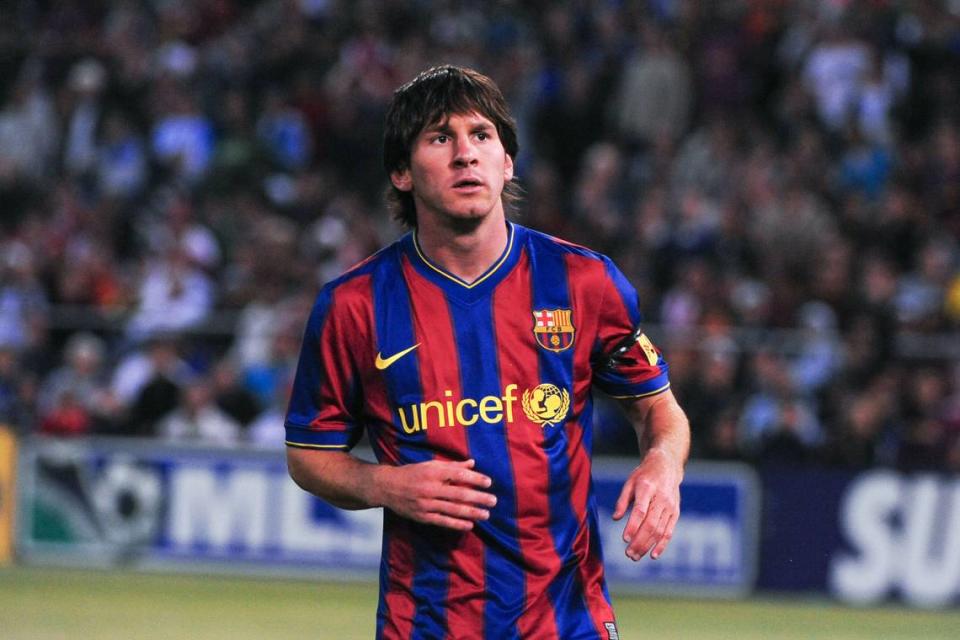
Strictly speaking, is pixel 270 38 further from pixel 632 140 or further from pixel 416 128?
pixel 416 128

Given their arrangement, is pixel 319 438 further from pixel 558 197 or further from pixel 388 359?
pixel 558 197

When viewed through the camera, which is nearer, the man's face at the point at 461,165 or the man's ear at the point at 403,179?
the man's face at the point at 461,165

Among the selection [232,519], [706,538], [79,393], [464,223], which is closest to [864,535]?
[706,538]

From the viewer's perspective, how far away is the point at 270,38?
60.9ft

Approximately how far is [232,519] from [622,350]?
9419 mm

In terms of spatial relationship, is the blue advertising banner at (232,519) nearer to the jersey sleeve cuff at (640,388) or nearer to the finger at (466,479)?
the jersey sleeve cuff at (640,388)

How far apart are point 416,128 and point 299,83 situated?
1340 centimetres

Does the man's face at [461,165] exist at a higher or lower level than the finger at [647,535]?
higher

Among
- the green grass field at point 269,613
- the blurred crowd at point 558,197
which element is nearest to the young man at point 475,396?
the green grass field at point 269,613

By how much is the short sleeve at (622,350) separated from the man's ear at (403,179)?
560mm

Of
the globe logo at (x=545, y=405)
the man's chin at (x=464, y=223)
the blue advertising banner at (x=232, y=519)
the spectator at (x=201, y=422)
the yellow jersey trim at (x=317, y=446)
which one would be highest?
the man's chin at (x=464, y=223)

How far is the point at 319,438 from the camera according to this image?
14.7 ft

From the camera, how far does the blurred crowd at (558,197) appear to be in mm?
13875

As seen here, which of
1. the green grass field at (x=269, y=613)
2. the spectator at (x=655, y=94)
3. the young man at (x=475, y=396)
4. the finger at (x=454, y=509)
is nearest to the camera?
the finger at (x=454, y=509)
